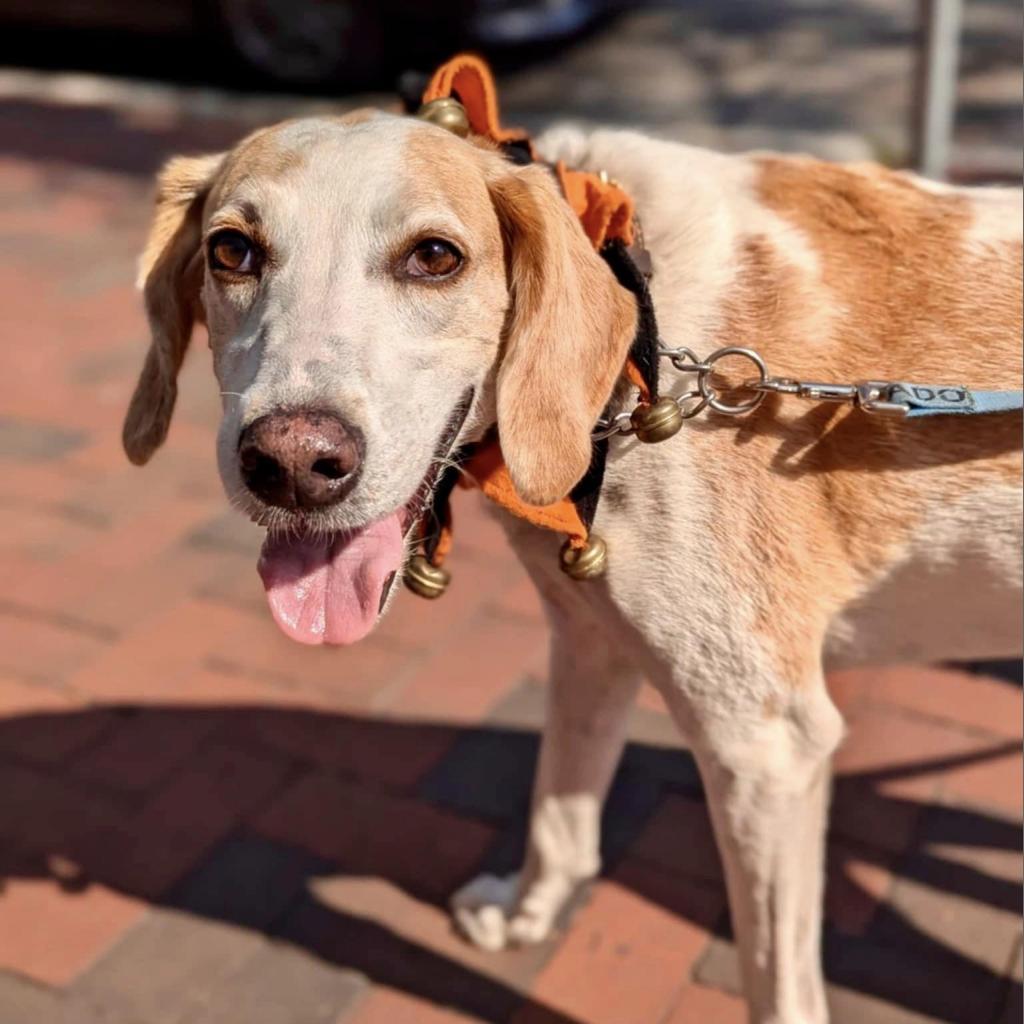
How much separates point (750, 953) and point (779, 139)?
5.64 metres

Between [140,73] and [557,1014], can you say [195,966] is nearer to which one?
[557,1014]

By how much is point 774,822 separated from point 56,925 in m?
1.49

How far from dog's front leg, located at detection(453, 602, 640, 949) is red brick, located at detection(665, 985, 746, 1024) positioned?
31 cm

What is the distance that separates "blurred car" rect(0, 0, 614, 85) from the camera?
811 cm

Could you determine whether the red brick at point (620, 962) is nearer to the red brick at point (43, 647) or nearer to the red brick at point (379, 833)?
the red brick at point (379, 833)

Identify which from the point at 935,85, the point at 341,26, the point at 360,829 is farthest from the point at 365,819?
the point at 341,26

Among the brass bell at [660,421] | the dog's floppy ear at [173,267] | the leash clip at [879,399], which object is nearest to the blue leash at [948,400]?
the leash clip at [879,399]

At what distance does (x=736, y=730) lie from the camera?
6.80 ft

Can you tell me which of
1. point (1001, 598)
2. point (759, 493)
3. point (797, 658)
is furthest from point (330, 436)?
point (1001, 598)

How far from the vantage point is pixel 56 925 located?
8.97 feet

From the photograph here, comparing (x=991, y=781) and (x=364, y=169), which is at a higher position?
(x=364, y=169)

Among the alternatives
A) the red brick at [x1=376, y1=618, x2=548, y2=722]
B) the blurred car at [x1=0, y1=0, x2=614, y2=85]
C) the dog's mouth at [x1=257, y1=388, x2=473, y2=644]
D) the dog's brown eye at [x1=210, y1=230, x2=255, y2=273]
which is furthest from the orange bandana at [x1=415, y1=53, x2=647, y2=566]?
the blurred car at [x1=0, y1=0, x2=614, y2=85]

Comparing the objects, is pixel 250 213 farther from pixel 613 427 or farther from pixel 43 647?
pixel 43 647

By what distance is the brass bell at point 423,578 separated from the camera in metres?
2.12
